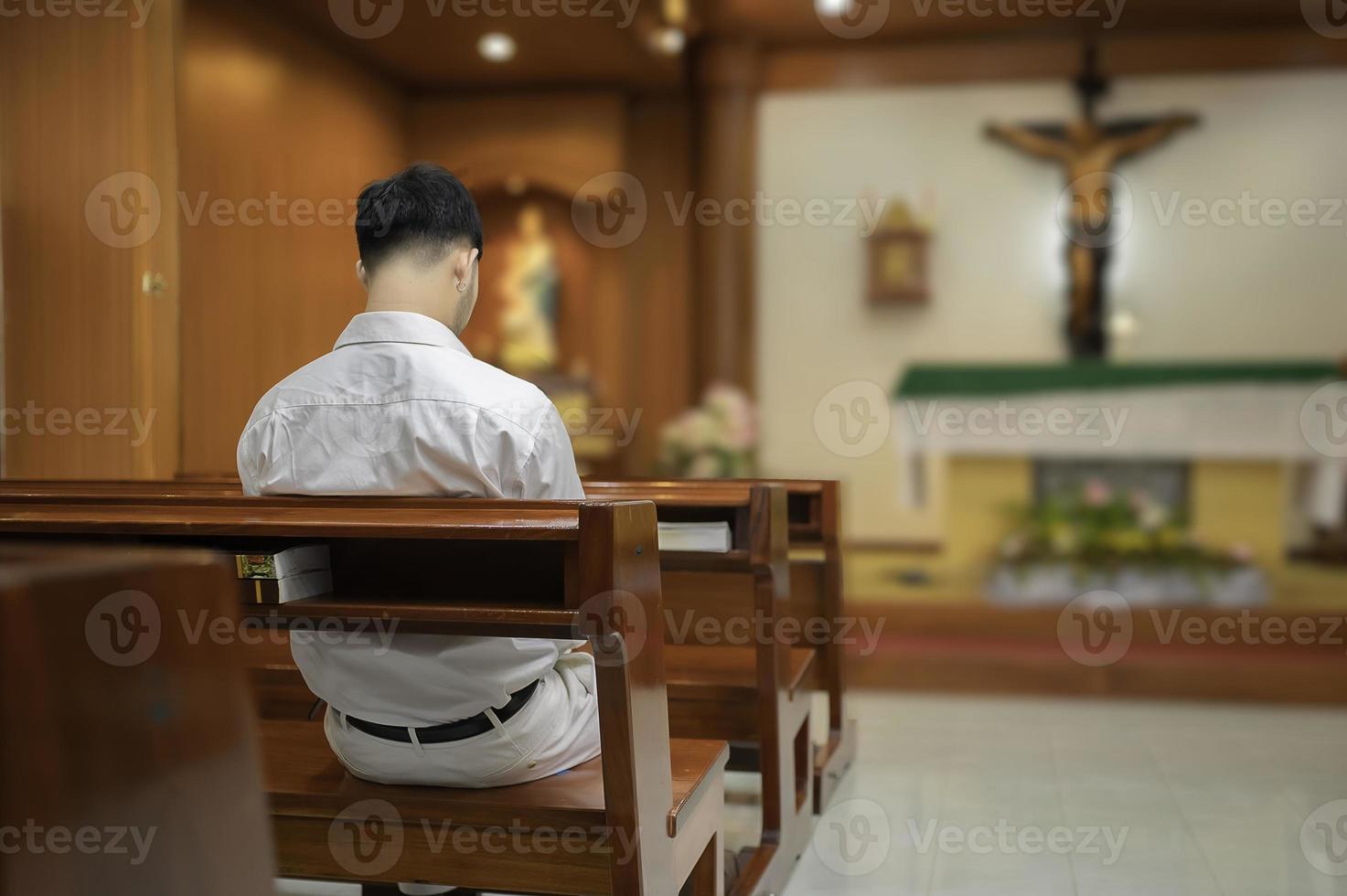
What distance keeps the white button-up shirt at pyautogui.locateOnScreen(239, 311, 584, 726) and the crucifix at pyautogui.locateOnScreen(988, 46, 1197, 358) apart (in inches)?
194

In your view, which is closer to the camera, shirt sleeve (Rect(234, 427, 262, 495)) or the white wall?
shirt sleeve (Rect(234, 427, 262, 495))

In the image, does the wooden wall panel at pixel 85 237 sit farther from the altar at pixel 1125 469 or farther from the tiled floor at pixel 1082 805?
the altar at pixel 1125 469

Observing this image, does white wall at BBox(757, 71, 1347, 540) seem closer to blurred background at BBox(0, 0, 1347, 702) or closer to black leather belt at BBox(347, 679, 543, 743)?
blurred background at BBox(0, 0, 1347, 702)

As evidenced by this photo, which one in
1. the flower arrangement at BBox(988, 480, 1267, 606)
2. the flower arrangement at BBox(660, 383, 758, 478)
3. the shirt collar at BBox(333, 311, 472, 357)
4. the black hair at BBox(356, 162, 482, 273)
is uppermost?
the black hair at BBox(356, 162, 482, 273)

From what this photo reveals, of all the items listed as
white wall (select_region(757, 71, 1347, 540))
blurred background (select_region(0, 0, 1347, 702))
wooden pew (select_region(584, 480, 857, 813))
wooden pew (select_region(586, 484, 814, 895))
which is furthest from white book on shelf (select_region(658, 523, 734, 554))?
white wall (select_region(757, 71, 1347, 540))

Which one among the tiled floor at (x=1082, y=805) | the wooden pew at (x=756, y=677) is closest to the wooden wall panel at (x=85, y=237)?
the tiled floor at (x=1082, y=805)

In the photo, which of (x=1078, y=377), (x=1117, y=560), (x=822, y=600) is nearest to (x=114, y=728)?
(x=822, y=600)

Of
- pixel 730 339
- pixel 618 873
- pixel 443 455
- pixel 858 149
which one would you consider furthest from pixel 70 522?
pixel 858 149

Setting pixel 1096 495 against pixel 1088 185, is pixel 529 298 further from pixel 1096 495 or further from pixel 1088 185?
pixel 1096 495

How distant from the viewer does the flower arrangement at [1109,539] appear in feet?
16.3

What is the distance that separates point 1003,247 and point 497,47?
2.71 m

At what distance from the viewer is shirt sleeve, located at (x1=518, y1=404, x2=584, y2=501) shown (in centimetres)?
158

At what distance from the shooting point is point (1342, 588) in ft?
18.1

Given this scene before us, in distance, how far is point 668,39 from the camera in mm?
5672
